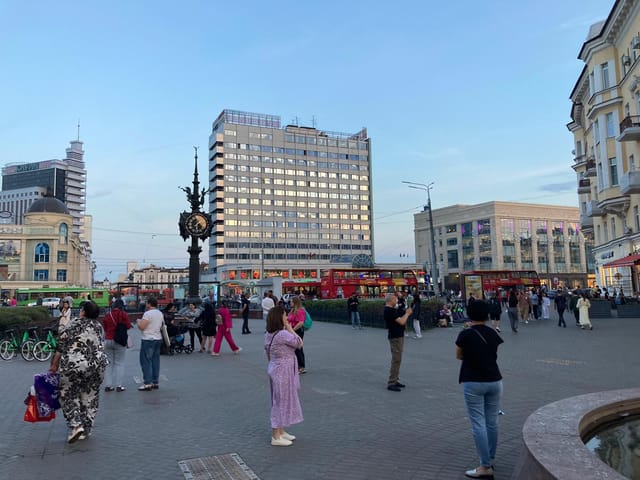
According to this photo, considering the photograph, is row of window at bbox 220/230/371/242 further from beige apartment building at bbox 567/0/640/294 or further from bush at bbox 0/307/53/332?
Answer: bush at bbox 0/307/53/332

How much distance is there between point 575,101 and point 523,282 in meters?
17.8

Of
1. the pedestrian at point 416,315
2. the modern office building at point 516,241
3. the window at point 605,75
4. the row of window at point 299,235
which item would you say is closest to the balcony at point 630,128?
the window at point 605,75

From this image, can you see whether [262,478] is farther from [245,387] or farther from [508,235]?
[508,235]

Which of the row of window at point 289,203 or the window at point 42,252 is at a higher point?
the row of window at point 289,203

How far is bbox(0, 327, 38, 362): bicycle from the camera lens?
15023mm

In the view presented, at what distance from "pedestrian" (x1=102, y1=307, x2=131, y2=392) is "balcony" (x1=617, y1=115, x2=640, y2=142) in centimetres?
3167

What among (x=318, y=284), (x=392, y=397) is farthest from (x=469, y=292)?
(x=392, y=397)

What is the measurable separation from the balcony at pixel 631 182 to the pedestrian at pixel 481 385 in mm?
30414

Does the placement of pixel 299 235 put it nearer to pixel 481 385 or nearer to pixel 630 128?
pixel 630 128

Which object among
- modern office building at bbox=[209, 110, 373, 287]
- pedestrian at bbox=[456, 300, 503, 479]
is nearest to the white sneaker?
pedestrian at bbox=[456, 300, 503, 479]

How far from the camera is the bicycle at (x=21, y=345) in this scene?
15023 millimetres

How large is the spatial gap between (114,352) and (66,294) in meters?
49.4

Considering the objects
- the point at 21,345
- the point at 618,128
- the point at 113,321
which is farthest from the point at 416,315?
the point at 618,128

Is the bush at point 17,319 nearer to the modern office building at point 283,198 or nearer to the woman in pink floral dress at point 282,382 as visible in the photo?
the woman in pink floral dress at point 282,382
